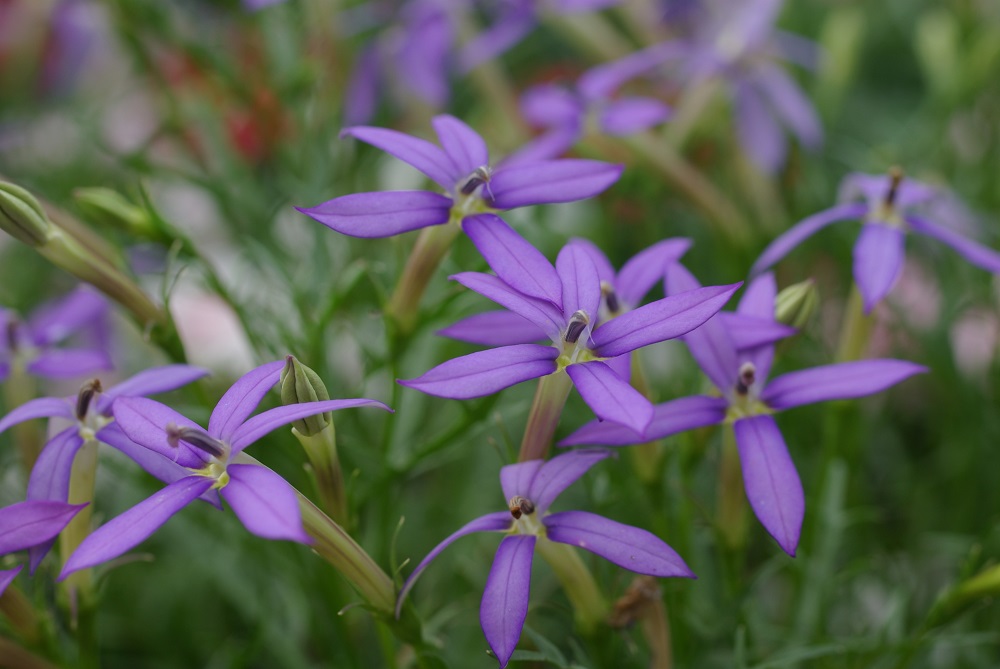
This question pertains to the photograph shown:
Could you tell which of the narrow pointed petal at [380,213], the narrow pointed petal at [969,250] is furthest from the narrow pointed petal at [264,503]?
the narrow pointed petal at [969,250]

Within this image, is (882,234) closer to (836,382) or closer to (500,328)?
(836,382)

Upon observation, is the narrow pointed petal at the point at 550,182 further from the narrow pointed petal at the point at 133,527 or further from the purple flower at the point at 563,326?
the narrow pointed petal at the point at 133,527

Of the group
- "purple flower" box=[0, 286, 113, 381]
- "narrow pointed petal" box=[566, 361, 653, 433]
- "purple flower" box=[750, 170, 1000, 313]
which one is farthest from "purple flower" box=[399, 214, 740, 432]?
"purple flower" box=[0, 286, 113, 381]

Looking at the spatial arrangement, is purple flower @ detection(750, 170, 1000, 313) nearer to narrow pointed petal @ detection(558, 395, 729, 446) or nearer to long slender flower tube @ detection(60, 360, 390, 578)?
narrow pointed petal @ detection(558, 395, 729, 446)

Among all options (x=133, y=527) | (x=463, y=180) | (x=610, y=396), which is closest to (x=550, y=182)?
(x=463, y=180)

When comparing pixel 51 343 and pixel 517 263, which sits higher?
pixel 517 263

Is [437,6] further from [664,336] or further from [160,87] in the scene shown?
[664,336]

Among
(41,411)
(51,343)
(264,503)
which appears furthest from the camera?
(51,343)
